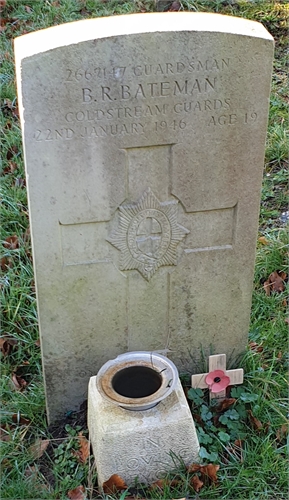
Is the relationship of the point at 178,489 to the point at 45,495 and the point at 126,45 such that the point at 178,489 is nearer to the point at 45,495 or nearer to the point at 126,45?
the point at 45,495

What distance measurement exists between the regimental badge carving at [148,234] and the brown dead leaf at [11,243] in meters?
1.35

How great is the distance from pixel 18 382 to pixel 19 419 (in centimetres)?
27

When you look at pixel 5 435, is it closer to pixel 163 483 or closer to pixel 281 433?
pixel 163 483

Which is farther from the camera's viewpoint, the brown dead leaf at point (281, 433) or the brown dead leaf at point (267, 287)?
the brown dead leaf at point (267, 287)

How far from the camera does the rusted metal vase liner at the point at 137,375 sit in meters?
2.65

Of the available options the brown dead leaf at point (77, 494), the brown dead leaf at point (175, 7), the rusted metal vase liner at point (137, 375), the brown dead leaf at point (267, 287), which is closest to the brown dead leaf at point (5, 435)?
the brown dead leaf at point (77, 494)

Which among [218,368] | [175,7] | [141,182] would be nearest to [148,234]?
[141,182]

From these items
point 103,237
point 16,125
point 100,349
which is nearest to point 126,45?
point 103,237

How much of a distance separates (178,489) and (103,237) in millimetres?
1051

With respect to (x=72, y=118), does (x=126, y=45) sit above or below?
above

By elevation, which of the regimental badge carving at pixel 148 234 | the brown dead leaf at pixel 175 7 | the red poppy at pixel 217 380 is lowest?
the red poppy at pixel 217 380

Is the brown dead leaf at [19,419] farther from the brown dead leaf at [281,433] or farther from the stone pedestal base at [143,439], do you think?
the brown dead leaf at [281,433]

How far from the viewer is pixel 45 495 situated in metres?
2.58

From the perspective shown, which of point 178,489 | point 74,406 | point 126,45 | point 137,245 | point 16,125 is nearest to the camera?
point 126,45
